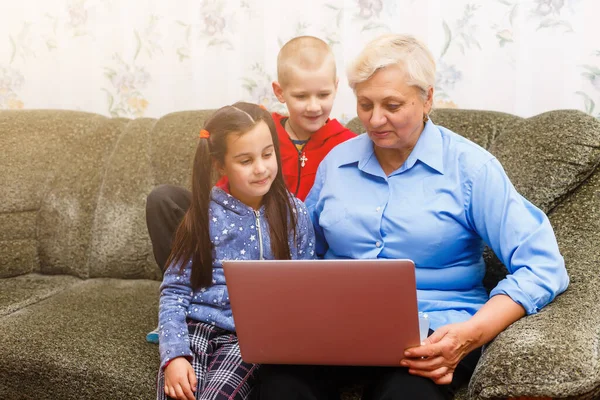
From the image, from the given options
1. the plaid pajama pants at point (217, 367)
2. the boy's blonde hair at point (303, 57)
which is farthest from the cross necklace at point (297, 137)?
the plaid pajama pants at point (217, 367)

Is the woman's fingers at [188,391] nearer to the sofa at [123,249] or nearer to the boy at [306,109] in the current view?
the sofa at [123,249]

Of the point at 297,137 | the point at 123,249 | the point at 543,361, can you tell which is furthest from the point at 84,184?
the point at 543,361

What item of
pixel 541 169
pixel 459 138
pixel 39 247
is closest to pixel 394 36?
pixel 459 138

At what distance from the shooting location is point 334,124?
1.73 metres

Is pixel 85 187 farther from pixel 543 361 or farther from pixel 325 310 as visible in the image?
pixel 543 361

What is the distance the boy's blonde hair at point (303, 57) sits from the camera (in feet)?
5.41

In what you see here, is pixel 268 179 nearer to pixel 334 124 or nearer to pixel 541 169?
pixel 334 124

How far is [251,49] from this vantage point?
2.14 meters

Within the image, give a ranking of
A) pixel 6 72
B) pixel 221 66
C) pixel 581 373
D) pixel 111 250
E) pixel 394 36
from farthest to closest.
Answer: pixel 6 72 → pixel 221 66 → pixel 111 250 → pixel 394 36 → pixel 581 373

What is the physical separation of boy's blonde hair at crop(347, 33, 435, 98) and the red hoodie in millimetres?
325

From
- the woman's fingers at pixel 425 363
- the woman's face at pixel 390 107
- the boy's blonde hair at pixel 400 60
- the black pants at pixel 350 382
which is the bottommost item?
the black pants at pixel 350 382

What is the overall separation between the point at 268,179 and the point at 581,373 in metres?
0.67

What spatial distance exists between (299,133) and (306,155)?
0.21 ft

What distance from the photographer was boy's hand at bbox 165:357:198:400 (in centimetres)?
129
